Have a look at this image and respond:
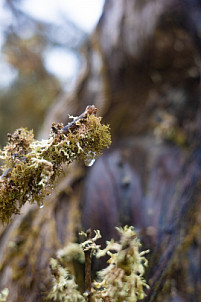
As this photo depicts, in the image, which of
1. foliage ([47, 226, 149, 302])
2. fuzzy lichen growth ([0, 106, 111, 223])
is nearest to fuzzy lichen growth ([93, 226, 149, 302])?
foliage ([47, 226, 149, 302])

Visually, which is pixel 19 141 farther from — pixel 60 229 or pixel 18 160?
pixel 60 229

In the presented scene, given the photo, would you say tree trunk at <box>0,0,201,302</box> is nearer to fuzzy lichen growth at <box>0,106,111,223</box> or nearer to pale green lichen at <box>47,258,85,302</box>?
pale green lichen at <box>47,258,85,302</box>

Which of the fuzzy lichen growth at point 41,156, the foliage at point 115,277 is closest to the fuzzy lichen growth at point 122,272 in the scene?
the foliage at point 115,277

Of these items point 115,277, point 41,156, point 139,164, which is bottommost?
point 115,277

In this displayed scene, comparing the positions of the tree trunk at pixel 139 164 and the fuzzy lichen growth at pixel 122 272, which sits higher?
the tree trunk at pixel 139 164

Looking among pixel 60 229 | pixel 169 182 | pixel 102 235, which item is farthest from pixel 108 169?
pixel 102 235

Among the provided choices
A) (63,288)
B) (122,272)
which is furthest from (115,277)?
(63,288)

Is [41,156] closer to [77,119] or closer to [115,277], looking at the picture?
[77,119]

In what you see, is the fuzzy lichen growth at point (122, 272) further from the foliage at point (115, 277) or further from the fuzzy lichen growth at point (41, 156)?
the fuzzy lichen growth at point (41, 156)
